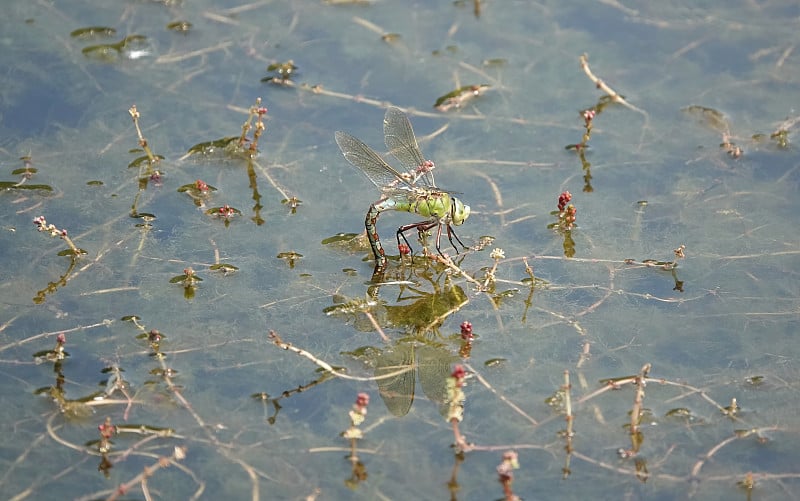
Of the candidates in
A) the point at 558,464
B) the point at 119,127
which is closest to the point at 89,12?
the point at 119,127

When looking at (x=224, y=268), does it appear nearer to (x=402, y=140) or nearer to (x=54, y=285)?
(x=54, y=285)

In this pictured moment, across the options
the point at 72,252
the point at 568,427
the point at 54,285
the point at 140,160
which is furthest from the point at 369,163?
the point at 568,427

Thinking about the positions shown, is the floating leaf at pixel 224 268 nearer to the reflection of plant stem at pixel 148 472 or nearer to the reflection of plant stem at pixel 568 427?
the reflection of plant stem at pixel 148 472

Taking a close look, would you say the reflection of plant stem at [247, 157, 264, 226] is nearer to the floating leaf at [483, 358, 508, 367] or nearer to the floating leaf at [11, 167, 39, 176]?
the floating leaf at [11, 167, 39, 176]

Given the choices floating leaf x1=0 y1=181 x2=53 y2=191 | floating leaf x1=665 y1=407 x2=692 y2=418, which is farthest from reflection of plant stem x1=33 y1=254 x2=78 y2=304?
floating leaf x1=665 y1=407 x2=692 y2=418

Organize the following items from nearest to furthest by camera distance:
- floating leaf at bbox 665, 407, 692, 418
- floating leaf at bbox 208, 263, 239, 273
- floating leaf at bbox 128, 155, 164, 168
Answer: floating leaf at bbox 665, 407, 692, 418
floating leaf at bbox 208, 263, 239, 273
floating leaf at bbox 128, 155, 164, 168

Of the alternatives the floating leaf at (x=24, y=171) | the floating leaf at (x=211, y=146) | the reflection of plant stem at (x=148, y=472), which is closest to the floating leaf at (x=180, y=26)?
the floating leaf at (x=211, y=146)

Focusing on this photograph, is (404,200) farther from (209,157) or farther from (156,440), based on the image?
(156,440)
